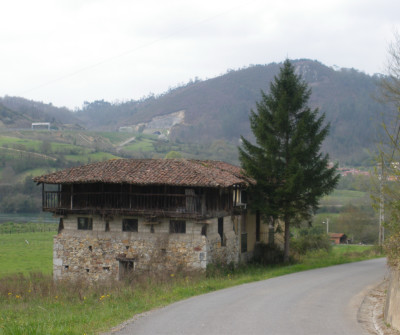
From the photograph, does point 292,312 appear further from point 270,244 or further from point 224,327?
point 270,244

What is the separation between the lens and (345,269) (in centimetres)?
2609

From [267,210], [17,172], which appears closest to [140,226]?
[267,210]

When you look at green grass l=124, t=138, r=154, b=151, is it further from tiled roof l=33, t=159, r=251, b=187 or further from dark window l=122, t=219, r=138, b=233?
dark window l=122, t=219, r=138, b=233

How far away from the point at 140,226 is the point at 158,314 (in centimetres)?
1274

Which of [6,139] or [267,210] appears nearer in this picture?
[267,210]

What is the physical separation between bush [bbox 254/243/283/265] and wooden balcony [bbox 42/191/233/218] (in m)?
5.27

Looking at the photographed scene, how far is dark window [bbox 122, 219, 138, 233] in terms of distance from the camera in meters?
26.3

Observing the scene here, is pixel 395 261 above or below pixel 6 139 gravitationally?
below

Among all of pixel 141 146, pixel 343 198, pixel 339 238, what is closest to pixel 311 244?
pixel 339 238

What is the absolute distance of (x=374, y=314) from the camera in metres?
13.9

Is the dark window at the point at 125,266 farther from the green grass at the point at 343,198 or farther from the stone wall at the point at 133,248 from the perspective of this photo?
the green grass at the point at 343,198

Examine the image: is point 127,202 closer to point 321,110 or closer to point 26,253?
point 26,253

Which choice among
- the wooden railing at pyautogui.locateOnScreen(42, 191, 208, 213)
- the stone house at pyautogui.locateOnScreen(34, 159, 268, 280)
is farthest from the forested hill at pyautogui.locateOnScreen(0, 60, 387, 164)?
the wooden railing at pyautogui.locateOnScreen(42, 191, 208, 213)

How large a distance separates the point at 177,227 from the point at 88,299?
24.6ft
